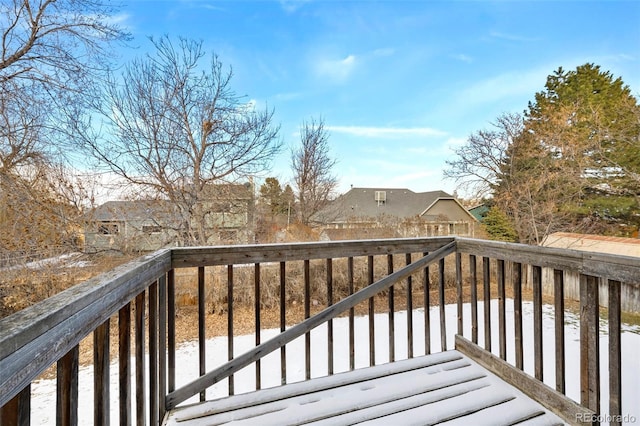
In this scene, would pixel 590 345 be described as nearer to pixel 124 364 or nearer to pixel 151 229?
pixel 124 364

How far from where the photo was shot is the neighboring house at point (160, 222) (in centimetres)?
618

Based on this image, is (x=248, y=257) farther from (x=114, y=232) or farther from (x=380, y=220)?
(x=380, y=220)

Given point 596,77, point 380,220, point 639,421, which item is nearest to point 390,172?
point 380,220

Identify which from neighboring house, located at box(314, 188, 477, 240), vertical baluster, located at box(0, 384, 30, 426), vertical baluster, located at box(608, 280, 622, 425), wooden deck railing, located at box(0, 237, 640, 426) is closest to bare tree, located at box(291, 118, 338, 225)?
neighboring house, located at box(314, 188, 477, 240)

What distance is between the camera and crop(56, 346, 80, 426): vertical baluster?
28.0 inches

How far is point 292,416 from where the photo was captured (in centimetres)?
155

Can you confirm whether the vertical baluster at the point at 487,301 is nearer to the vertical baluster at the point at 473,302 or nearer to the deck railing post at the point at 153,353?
the vertical baluster at the point at 473,302

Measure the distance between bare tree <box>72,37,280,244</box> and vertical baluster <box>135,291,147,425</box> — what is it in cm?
569

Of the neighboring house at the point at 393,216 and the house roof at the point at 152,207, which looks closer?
the house roof at the point at 152,207

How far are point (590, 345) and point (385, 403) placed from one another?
3.36 feet

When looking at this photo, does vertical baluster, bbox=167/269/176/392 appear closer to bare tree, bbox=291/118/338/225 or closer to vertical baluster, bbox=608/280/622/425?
vertical baluster, bbox=608/280/622/425

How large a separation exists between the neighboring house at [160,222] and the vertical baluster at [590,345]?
615cm

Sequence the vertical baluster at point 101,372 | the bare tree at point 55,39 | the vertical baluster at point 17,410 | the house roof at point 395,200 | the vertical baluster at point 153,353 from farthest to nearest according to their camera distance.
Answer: the house roof at point 395,200, the bare tree at point 55,39, the vertical baluster at point 153,353, the vertical baluster at point 101,372, the vertical baluster at point 17,410

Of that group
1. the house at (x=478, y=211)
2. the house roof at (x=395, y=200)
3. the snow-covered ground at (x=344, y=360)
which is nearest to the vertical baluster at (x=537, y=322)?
the snow-covered ground at (x=344, y=360)
